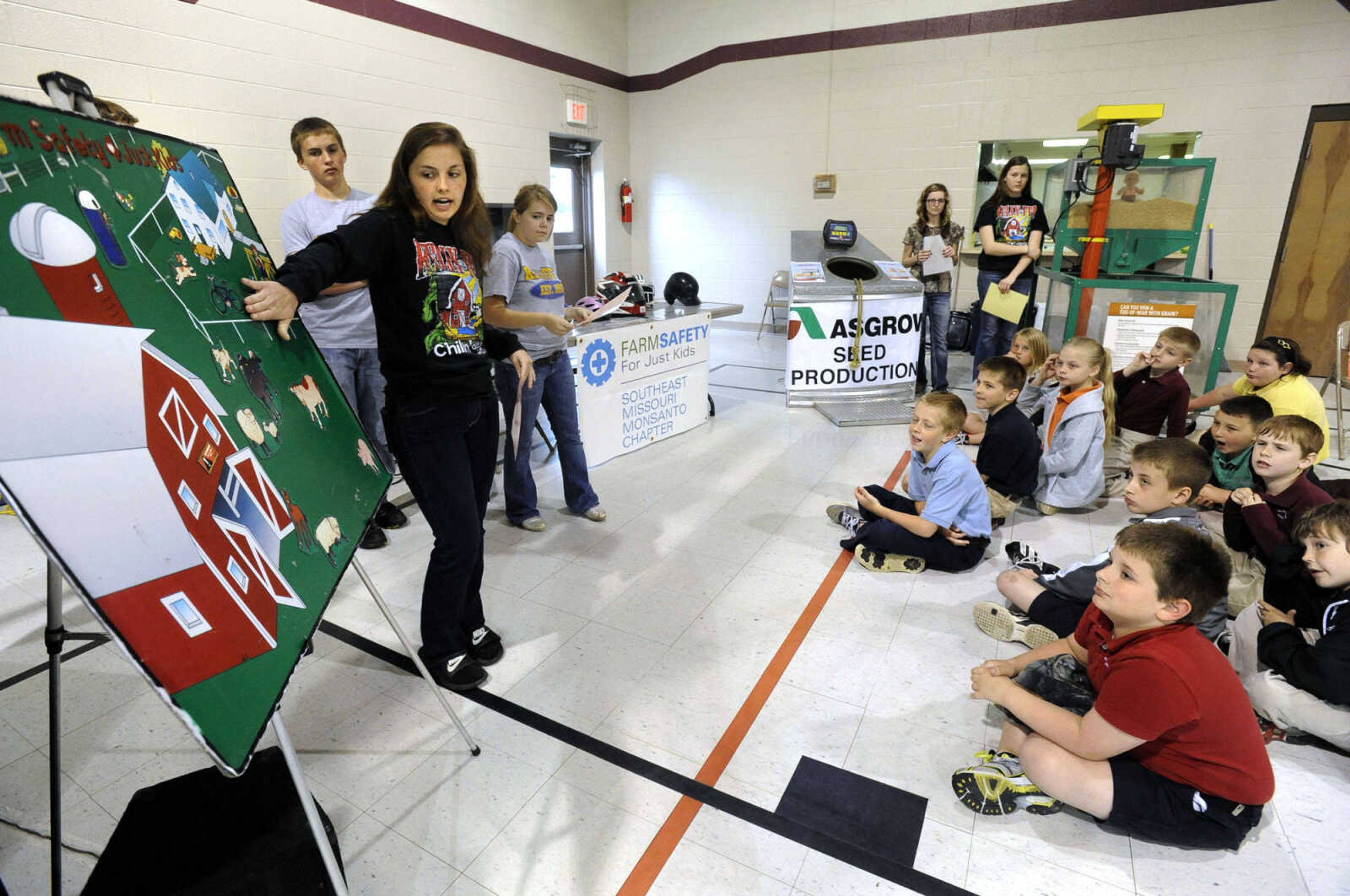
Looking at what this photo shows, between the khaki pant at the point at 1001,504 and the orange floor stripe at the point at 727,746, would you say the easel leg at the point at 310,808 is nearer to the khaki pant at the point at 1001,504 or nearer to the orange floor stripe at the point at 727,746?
the orange floor stripe at the point at 727,746

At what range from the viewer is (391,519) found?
3.26 m

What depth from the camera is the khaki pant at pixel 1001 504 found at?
329 cm

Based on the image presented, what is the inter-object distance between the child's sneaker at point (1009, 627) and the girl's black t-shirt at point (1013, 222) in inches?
139

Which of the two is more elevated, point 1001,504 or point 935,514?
point 935,514

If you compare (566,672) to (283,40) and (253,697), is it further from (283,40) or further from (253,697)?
(283,40)

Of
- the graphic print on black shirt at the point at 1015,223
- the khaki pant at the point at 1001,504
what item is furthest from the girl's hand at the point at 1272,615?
the graphic print on black shirt at the point at 1015,223

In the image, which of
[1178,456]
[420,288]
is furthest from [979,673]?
[420,288]

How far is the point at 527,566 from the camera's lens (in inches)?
113

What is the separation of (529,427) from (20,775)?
1989 millimetres

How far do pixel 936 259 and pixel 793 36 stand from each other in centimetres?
405

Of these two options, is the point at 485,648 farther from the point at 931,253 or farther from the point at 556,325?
the point at 931,253

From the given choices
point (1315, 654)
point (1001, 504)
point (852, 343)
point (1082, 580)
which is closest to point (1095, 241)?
point (852, 343)

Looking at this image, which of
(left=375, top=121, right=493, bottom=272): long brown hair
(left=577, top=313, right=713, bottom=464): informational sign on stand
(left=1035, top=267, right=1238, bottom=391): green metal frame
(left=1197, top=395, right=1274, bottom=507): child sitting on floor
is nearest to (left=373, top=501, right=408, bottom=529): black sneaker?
(left=577, top=313, right=713, bottom=464): informational sign on stand

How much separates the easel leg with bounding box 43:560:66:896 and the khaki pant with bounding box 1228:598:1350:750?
2803 millimetres
